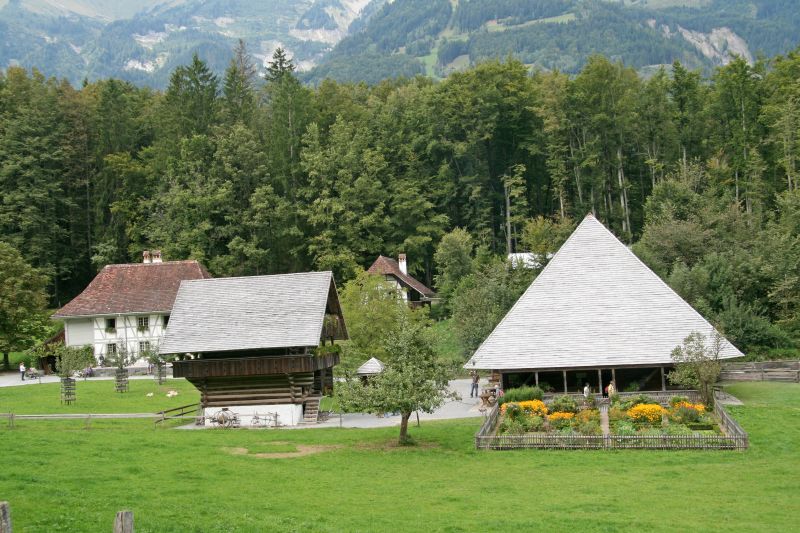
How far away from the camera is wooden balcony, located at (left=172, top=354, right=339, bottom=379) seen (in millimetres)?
40625

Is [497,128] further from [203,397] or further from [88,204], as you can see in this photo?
[203,397]

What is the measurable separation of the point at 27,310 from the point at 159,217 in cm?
2122

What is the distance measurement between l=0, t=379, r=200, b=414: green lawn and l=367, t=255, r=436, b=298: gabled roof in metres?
23.2

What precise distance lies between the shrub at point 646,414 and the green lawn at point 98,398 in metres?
22.2

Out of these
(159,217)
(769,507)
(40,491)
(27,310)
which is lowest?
(769,507)

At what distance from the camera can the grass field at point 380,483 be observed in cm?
2053

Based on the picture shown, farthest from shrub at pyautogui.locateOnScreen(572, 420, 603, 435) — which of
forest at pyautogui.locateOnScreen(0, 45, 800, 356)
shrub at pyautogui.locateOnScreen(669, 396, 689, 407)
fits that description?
forest at pyautogui.locateOnScreen(0, 45, 800, 356)

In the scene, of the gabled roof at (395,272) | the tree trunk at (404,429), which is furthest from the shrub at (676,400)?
the gabled roof at (395,272)

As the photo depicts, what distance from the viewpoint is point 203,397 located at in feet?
137

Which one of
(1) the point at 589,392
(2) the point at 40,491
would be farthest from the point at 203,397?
(2) the point at 40,491

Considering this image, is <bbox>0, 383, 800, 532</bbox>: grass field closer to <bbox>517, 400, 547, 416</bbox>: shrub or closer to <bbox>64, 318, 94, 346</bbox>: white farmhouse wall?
<bbox>517, 400, 547, 416</bbox>: shrub

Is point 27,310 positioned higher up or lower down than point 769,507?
higher up

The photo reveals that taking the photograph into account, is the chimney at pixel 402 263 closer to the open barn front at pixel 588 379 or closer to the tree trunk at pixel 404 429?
the open barn front at pixel 588 379

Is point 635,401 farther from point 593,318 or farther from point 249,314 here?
point 249,314
